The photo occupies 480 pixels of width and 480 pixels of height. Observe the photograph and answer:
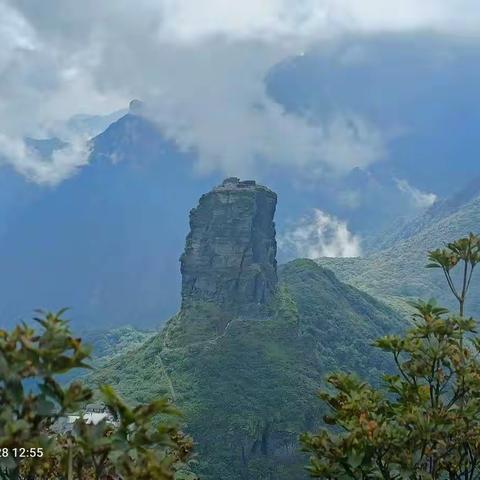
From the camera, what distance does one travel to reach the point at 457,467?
10.6 meters

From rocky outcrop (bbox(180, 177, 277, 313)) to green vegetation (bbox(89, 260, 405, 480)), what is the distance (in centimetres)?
247

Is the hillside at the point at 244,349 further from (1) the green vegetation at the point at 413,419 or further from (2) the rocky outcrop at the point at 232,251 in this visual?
(1) the green vegetation at the point at 413,419

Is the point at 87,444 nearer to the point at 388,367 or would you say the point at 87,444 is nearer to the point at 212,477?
the point at 212,477

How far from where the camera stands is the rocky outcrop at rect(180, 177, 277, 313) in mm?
107812

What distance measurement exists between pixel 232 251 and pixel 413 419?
102132mm

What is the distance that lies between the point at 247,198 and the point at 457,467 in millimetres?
105180

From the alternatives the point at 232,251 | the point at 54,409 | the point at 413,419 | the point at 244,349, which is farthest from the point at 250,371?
the point at 54,409

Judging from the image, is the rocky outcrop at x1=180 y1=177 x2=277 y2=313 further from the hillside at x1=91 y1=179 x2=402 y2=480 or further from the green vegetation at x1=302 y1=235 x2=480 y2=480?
the green vegetation at x1=302 y1=235 x2=480 y2=480

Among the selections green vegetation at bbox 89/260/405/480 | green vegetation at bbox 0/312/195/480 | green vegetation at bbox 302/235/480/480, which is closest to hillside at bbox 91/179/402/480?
green vegetation at bbox 89/260/405/480

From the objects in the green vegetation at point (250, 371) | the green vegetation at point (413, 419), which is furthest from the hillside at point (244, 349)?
the green vegetation at point (413, 419)

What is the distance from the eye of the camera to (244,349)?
99500mm

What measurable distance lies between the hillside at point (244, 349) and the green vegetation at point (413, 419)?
220 ft

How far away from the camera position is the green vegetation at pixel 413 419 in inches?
371

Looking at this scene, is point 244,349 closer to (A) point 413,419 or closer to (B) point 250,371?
(B) point 250,371
